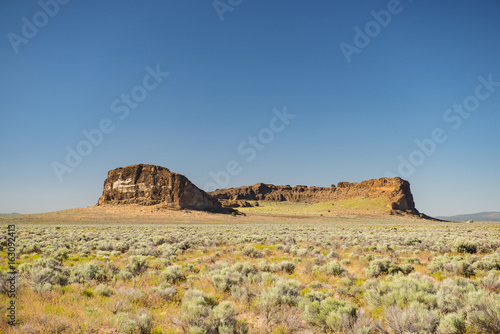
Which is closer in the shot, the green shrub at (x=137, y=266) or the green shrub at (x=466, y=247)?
the green shrub at (x=137, y=266)

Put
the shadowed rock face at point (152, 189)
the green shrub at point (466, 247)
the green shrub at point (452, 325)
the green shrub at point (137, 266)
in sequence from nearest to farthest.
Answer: the green shrub at point (452, 325) < the green shrub at point (137, 266) < the green shrub at point (466, 247) < the shadowed rock face at point (152, 189)

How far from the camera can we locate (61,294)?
6.46 meters

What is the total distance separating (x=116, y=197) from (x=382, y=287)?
10760 cm

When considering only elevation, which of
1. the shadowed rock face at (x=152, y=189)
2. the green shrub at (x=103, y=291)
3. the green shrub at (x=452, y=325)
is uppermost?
the shadowed rock face at (x=152, y=189)

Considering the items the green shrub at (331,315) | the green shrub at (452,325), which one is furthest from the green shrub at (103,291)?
the green shrub at (452,325)

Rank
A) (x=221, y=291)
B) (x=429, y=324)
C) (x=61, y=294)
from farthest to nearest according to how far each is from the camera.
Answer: (x=221, y=291)
(x=61, y=294)
(x=429, y=324)

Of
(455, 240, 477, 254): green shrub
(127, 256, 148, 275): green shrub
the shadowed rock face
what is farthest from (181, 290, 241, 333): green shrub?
the shadowed rock face

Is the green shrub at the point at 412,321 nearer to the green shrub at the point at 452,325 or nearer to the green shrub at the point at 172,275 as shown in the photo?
the green shrub at the point at 452,325

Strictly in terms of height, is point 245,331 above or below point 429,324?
below

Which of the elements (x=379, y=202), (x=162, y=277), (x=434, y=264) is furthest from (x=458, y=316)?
(x=379, y=202)

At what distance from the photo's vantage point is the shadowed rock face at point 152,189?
9175cm

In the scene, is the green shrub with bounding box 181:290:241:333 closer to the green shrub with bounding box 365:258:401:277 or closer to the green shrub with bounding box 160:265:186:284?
the green shrub with bounding box 160:265:186:284

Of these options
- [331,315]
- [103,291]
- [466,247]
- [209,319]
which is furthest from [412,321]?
[466,247]

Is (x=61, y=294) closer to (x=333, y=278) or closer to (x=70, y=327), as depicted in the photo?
(x=70, y=327)
